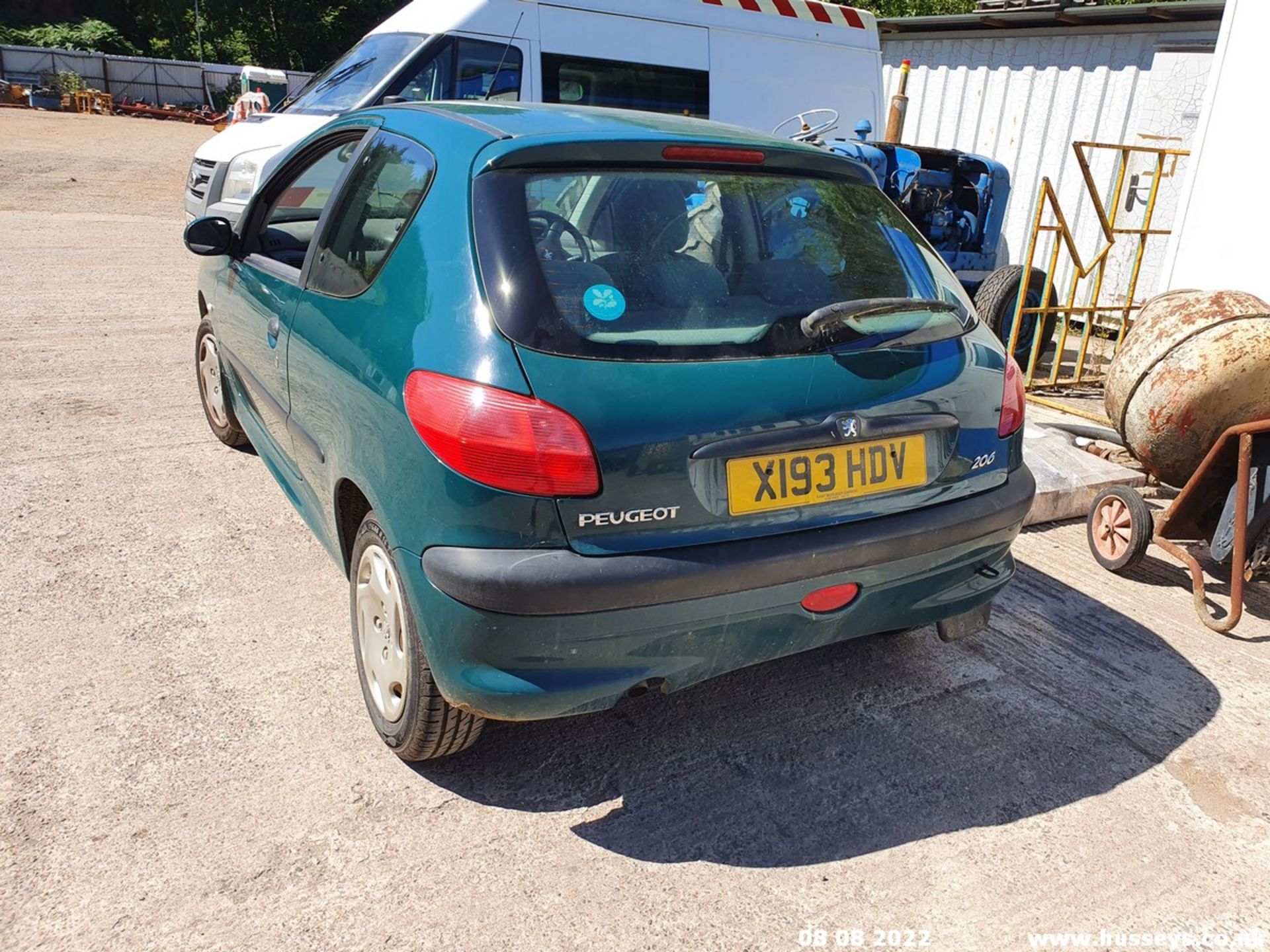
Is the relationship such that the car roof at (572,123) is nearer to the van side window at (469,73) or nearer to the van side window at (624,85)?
→ the van side window at (469,73)

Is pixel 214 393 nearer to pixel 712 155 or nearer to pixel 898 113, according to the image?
pixel 712 155

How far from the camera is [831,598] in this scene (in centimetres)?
261

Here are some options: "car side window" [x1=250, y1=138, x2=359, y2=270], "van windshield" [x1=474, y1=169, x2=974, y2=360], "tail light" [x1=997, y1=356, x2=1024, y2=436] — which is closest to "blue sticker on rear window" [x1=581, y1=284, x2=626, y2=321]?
"van windshield" [x1=474, y1=169, x2=974, y2=360]

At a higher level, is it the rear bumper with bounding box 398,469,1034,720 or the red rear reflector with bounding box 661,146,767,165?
the red rear reflector with bounding box 661,146,767,165

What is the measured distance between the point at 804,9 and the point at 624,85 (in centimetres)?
237

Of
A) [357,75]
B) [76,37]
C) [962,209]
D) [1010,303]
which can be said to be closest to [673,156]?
[1010,303]

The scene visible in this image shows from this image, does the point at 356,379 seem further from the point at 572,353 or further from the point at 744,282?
the point at 744,282

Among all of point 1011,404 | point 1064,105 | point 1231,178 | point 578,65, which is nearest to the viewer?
point 1011,404

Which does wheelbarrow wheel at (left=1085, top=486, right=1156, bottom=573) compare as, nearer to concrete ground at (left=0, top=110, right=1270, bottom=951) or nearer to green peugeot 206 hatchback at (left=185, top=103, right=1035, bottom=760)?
concrete ground at (left=0, top=110, right=1270, bottom=951)

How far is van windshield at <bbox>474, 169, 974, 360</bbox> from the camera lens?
7.88ft

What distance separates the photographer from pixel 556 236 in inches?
100

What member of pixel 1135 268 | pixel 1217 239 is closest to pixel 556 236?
pixel 1217 239

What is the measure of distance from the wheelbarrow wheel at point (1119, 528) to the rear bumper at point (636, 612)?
2010mm

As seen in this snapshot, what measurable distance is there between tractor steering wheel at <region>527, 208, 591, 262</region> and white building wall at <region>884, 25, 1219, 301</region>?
7469 millimetres
